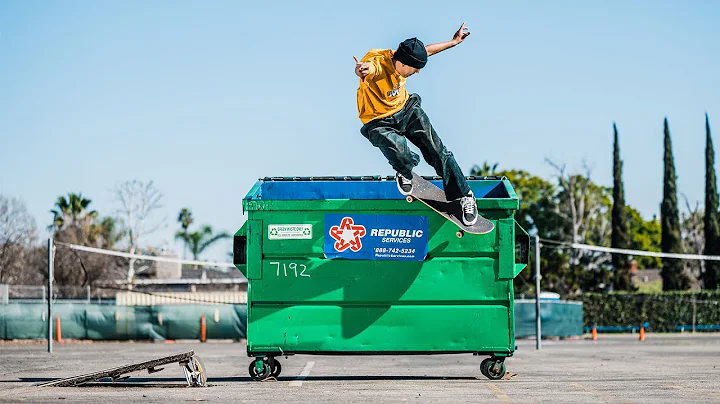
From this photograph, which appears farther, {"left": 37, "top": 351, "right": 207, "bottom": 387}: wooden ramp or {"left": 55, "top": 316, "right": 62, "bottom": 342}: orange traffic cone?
{"left": 55, "top": 316, "right": 62, "bottom": 342}: orange traffic cone

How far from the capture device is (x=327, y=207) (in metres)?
11.8

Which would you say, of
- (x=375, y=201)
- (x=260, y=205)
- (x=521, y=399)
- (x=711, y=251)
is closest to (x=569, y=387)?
(x=521, y=399)

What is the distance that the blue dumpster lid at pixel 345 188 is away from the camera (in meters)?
12.3

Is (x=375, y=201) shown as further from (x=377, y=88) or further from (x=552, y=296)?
(x=552, y=296)

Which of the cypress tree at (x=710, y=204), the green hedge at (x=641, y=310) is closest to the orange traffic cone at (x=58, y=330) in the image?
the green hedge at (x=641, y=310)

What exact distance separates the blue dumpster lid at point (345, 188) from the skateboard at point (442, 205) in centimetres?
44

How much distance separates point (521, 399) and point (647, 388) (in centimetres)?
191

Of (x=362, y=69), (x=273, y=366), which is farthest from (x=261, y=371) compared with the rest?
(x=362, y=69)

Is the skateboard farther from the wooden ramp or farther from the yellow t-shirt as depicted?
the wooden ramp

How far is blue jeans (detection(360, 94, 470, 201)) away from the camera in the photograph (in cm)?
1084

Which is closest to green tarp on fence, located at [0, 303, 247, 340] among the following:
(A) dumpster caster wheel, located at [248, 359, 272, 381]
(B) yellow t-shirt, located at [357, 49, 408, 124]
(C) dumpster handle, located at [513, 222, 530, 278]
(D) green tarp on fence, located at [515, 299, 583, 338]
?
(D) green tarp on fence, located at [515, 299, 583, 338]

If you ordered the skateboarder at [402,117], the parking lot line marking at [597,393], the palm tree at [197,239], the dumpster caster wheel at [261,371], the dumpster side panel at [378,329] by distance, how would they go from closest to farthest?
the parking lot line marking at [597,393] < the skateboarder at [402,117] < the dumpster side panel at [378,329] < the dumpster caster wheel at [261,371] < the palm tree at [197,239]

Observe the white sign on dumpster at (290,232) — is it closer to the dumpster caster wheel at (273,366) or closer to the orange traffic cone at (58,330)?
the dumpster caster wheel at (273,366)

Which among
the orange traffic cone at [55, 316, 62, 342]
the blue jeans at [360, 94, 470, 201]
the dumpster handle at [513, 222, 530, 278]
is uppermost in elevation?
the blue jeans at [360, 94, 470, 201]
